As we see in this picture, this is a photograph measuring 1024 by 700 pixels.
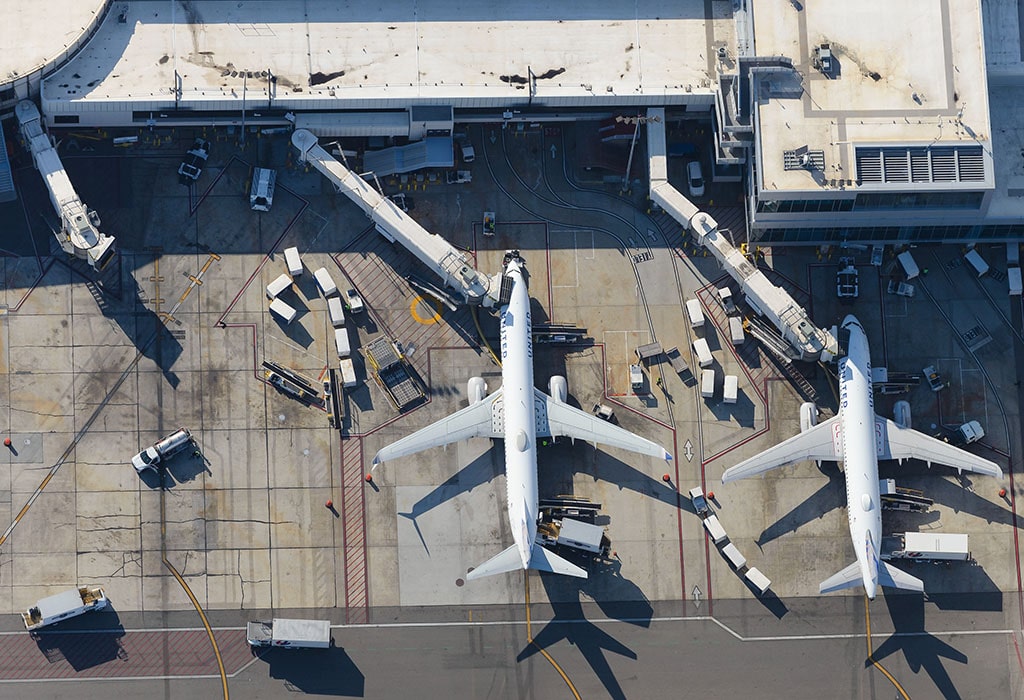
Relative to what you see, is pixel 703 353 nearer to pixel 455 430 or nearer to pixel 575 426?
pixel 575 426

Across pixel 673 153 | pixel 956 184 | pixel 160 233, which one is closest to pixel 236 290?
pixel 160 233

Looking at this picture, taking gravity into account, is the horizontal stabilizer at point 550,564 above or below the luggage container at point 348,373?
below

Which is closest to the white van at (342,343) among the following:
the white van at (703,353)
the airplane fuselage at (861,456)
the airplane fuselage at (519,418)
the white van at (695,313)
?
the airplane fuselage at (519,418)

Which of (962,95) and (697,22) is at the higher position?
(697,22)

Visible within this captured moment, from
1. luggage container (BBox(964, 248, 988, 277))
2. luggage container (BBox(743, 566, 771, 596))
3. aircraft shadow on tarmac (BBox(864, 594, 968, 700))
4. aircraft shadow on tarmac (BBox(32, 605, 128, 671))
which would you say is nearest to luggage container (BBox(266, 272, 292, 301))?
aircraft shadow on tarmac (BBox(32, 605, 128, 671))

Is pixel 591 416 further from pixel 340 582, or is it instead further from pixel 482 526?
pixel 340 582

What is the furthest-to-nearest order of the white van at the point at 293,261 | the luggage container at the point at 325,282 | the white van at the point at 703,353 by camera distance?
the white van at the point at 703,353, the luggage container at the point at 325,282, the white van at the point at 293,261

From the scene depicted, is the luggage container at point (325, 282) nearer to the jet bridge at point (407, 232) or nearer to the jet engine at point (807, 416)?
the jet bridge at point (407, 232)
